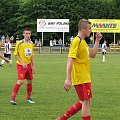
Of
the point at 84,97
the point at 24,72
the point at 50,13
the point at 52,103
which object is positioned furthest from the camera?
the point at 50,13

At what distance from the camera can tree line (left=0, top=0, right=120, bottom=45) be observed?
7894cm

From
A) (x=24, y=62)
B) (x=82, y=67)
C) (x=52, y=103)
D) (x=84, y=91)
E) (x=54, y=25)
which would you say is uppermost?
(x=54, y=25)

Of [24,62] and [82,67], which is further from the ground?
[82,67]

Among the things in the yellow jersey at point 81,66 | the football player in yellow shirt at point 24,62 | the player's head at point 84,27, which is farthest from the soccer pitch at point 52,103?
the player's head at point 84,27

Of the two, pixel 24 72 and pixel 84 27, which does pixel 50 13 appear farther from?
pixel 84 27

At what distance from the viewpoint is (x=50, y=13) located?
78.5 m

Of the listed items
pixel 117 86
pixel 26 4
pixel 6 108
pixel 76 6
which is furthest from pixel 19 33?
pixel 6 108

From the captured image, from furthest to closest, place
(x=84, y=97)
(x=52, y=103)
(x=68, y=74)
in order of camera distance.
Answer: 1. (x=52, y=103)
2. (x=84, y=97)
3. (x=68, y=74)

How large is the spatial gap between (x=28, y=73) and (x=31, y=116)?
225 cm

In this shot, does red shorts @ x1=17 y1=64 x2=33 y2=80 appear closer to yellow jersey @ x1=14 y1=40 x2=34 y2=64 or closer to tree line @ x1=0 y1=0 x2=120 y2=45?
yellow jersey @ x1=14 y1=40 x2=34 y2=64

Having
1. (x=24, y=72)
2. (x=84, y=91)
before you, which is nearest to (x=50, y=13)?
(x=24, y=72)

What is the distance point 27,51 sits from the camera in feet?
41.7

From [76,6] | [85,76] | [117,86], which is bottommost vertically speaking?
[117,86]

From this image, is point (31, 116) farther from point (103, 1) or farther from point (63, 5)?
point (103, 1)
